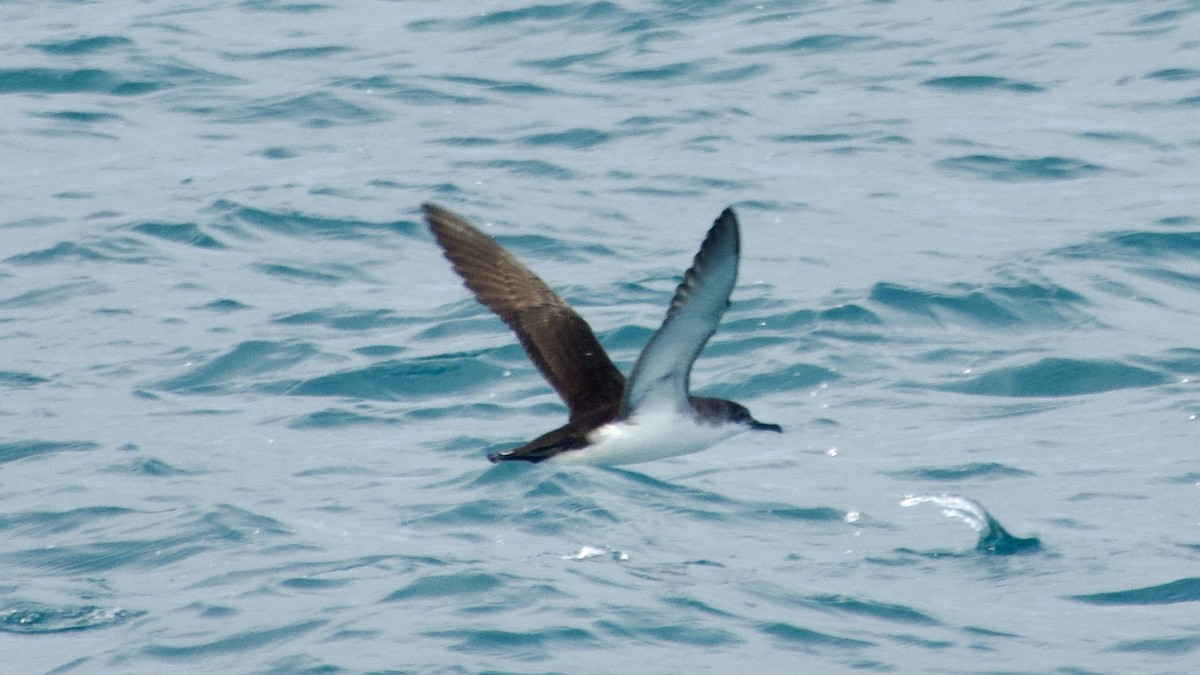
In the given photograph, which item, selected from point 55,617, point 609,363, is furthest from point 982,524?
point 55,617

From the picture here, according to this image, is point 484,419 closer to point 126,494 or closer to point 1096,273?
point 126,494

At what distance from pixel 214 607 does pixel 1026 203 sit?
775 centimetres

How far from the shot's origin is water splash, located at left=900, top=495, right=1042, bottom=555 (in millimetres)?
8672

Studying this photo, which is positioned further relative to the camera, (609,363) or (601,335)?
(601,335)

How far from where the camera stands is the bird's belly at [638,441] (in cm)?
787

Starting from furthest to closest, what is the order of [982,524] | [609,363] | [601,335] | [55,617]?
[601,335]
[982,524]
[609,363]
[55,617]

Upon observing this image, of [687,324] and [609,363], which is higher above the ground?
[687,324]

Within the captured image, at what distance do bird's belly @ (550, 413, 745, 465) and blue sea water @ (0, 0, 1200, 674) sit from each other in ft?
1.86

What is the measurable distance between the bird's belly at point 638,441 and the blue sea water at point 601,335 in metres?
0.57

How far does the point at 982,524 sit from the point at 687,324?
244 cm

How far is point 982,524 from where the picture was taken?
8.93m

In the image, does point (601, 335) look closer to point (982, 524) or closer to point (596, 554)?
point (596, 554)

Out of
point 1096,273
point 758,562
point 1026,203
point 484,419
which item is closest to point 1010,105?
point 1026,203

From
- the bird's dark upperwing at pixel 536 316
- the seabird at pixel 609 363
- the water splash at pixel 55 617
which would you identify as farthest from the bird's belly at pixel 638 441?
the water splash at pixel 55 617
